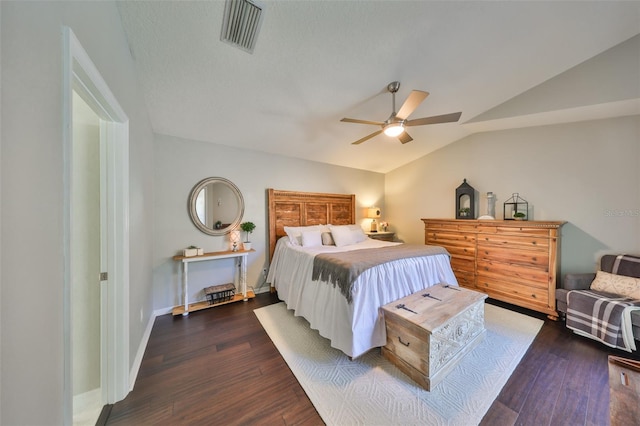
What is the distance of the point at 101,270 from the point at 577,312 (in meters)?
4.63

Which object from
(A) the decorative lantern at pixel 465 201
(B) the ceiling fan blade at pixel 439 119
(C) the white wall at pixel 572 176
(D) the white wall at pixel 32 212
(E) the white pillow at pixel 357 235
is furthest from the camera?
(A) the decorative lantern at pixel 465 201

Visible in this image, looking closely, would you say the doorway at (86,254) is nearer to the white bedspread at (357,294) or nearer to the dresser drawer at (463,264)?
the white bedspread at (357,294)

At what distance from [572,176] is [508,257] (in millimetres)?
1430

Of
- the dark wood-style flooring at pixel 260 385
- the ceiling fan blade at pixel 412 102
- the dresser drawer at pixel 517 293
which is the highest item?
the ceiling fan blade at pixel 412 102

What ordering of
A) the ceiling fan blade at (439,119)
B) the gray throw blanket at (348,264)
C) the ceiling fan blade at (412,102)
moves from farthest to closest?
the ceiling fan blade at (439,119), the gray throw blanket at (348,264), the ceiling fan blade at (412,102)

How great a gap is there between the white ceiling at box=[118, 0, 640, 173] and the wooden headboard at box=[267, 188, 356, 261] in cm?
129

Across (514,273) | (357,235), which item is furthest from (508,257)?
(357,235)

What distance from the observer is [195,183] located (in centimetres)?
322

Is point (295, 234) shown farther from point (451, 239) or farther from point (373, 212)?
point (451, 239)

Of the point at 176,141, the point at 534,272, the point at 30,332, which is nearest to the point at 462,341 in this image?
the point at 534,272

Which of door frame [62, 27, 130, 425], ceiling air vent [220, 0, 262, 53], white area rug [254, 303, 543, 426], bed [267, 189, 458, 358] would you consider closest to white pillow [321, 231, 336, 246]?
bed [267, 189, 458, 358]

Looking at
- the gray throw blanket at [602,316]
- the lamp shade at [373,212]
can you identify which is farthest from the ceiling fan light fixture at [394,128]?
the gray throw blanket at [602,316]

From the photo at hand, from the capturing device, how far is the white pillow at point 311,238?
3.40 m

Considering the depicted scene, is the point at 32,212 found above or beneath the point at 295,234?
above
